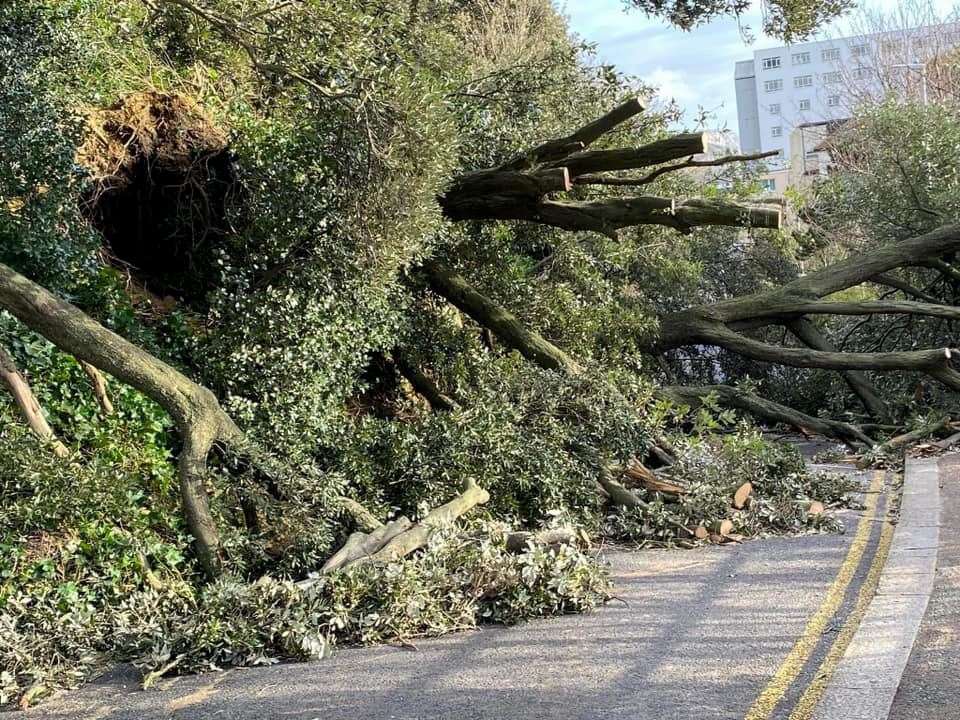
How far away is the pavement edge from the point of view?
4.71m

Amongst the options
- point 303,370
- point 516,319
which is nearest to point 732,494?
point 516,319

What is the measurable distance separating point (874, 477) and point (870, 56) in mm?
33167

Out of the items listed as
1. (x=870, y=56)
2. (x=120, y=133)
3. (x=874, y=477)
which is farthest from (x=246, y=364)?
(x=870, y=56)

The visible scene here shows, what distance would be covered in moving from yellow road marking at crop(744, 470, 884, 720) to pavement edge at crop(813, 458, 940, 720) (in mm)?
207

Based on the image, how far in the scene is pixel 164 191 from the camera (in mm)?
11594

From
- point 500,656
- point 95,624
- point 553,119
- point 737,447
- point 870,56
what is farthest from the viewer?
point 870,56

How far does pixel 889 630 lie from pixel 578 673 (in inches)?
74.8

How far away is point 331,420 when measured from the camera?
1009cm

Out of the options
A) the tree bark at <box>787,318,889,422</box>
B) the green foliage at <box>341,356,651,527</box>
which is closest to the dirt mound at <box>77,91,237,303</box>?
the green foliage at <box>341,356,651,527</box>

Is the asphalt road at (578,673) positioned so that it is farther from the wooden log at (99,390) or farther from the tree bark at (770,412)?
the tree bark at (770,412)

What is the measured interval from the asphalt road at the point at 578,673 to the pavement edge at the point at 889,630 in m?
0.17

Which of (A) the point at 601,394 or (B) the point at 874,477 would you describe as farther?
(B) the point at 874,477

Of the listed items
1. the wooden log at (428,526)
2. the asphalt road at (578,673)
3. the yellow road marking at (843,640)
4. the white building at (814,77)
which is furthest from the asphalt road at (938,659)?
the white building at (814,77)

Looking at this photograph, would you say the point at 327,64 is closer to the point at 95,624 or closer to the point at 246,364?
the point at 246,364
